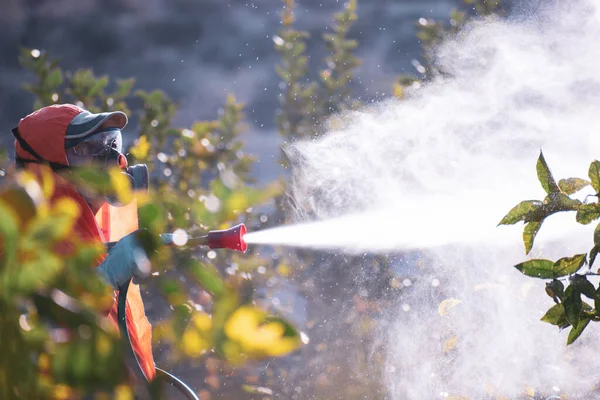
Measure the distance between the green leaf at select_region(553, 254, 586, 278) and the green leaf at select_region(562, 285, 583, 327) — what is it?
4 cm

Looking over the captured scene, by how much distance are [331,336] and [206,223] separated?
638 centimetres

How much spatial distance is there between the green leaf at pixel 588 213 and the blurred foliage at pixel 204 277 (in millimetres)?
63

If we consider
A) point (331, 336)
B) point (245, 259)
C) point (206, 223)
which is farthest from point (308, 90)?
point (206, 223)

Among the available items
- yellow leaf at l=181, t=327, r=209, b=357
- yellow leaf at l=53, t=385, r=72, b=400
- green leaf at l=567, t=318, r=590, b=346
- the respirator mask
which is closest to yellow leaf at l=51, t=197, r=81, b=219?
yellow leaf at l=53, t=385, r=72, b=400

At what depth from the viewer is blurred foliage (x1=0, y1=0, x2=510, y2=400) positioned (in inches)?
18.7

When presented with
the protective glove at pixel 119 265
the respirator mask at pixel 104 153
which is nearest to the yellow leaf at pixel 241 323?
the protective glove at pixel 119 265

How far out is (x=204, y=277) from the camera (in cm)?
58

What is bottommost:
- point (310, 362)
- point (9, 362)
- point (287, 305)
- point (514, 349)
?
point (310, 362)

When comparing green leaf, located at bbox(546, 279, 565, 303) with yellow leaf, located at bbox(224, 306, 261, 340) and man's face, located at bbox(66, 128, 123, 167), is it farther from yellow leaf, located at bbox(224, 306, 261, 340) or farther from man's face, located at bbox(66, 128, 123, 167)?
man's face, located at bbox(66, 128, 123, 167)

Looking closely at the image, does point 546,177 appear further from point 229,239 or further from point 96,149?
point 96,149

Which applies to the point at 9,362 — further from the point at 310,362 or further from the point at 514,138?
the point at 310,362

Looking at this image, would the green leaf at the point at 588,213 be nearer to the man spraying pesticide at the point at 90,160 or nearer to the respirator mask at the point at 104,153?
the man spraying pesticide at the point at 90,160

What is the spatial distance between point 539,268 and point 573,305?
3.6 inches

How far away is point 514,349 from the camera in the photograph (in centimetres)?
470
